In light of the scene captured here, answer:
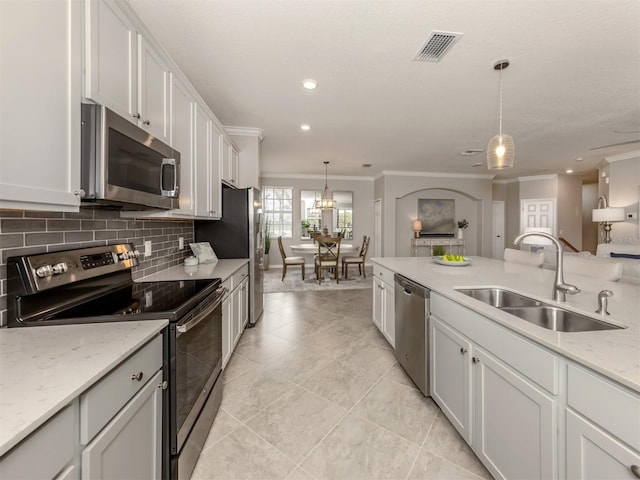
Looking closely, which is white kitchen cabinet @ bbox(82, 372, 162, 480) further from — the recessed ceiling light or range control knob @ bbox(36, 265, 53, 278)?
the recessed ceiling light

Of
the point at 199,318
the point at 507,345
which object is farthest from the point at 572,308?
the point at 199,318

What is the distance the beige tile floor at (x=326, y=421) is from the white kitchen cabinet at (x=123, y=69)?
1926 millimetres

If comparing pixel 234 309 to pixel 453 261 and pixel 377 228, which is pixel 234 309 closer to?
pixel 453 261

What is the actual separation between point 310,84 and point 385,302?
2.36 m

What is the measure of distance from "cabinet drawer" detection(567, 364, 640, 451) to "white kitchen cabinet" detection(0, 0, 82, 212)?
1910 millimetres

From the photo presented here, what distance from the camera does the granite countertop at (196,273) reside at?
2.12 meters

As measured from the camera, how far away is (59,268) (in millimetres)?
1297

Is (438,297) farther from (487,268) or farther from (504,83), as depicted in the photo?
(504,83)

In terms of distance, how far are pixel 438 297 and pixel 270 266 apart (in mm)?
6451

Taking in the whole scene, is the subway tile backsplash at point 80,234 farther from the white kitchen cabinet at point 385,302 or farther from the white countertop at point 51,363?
the white kitchen cabinet at point 385,302

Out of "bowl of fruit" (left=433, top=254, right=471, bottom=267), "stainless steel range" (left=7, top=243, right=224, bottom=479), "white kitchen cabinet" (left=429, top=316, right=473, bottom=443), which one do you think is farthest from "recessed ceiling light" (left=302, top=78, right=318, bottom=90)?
"white kitchen cabinet" (left=429, top=316, right=473, bottom=443)

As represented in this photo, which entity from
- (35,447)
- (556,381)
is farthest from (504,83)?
(35,447)

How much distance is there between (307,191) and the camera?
8.00m

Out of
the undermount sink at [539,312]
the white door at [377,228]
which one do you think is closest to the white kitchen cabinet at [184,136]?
the undermount sink at [539,312]
